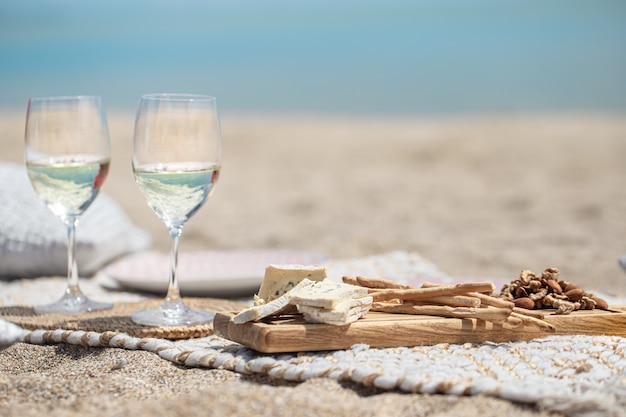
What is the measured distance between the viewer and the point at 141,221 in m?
7.10

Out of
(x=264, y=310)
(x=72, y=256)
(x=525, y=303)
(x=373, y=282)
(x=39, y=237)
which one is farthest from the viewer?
(x=39, y=237)

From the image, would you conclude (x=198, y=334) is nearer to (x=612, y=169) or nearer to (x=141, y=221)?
(x=141, y=221)

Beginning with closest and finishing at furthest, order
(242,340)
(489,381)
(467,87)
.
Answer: (489,381), (242,340), (467,87)

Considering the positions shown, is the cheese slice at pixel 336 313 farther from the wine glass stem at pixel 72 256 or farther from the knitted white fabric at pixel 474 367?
the wine glass stem at pixel 72 256

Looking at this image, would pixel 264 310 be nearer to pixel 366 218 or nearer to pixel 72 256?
pixel 72 256

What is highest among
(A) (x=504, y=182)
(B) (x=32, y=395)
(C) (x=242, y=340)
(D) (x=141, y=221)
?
(A) (x=504, y=182)

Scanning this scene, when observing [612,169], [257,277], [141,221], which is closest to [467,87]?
[612,169]

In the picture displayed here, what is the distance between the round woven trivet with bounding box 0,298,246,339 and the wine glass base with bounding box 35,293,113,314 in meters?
0.03

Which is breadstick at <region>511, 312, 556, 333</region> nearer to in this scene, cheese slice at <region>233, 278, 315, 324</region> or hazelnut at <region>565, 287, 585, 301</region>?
hazelnut at <region>565, 287, 585, 301</region>

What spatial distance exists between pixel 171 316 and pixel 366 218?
4530mm

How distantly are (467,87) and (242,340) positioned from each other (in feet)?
90.1

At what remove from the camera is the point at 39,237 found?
4.02 metres

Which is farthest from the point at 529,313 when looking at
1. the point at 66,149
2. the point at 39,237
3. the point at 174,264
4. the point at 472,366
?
the point at 39,237

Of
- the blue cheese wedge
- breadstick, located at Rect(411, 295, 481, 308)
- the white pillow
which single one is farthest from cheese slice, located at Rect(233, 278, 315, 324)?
the white pillow
